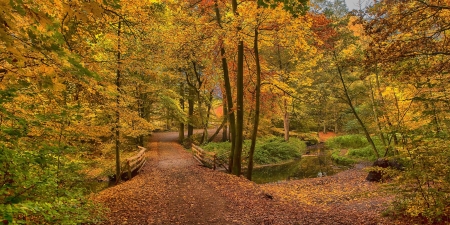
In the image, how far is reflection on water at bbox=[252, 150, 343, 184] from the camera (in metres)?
16.6

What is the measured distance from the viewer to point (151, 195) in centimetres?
927

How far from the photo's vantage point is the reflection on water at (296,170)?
16578 millimetres

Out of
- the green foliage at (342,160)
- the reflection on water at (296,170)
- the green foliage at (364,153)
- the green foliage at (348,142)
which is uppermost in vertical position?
the green foliage at (348,142)

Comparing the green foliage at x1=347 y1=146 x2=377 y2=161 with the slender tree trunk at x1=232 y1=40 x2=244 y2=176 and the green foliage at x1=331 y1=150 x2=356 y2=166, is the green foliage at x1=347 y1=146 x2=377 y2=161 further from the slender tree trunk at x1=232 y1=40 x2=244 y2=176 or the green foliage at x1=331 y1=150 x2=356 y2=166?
the slender tree trunk at x1=232 y1=40 x2=244 y2=176

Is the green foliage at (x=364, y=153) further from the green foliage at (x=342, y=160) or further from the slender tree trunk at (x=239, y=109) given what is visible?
the slender tree trunk at (x=239, y=109)

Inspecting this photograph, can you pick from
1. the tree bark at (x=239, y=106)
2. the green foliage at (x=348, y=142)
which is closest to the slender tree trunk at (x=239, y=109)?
the tree bark at (x=239, y=106)

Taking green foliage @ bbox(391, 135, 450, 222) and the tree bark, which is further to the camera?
the tree bark

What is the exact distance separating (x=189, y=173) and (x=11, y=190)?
9255 mm

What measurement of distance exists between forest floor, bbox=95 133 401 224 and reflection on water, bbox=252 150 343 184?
10.5ft

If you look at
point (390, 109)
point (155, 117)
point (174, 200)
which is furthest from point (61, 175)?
point (155, 117)

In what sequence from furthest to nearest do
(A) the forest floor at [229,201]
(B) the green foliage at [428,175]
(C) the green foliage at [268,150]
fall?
(C) the green foliage at [268,150] < (A) the forest floor at [229,201] < (B) the green foliage at [428,175]

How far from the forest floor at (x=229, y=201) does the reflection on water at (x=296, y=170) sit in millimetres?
3195

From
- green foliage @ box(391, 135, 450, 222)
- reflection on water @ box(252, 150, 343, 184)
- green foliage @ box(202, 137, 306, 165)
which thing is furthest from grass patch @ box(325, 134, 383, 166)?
green foliage @ box(391, 135, 450, 222)

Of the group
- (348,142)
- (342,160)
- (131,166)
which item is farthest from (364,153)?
(131,166)
